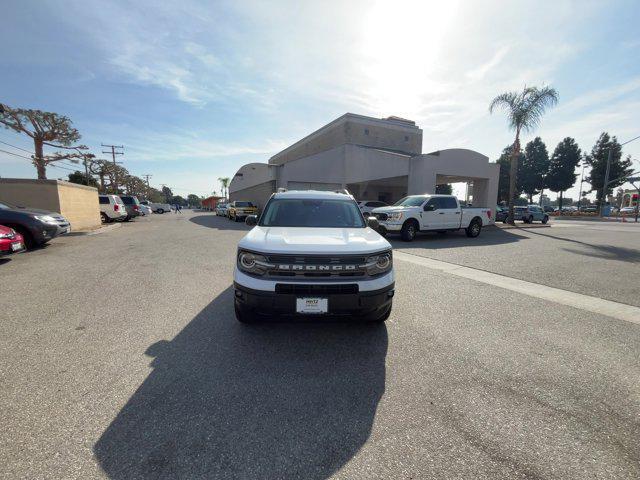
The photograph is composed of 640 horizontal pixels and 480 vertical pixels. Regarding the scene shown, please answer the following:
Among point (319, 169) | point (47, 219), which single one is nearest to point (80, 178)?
point (319, 169)

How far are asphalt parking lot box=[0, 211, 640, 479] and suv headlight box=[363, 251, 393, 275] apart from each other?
0.90m

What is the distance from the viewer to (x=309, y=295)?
3016mm

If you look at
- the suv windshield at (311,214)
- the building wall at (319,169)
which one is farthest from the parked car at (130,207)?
the suv windshield at (311,214)

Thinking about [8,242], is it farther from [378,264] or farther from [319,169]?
[319,169]

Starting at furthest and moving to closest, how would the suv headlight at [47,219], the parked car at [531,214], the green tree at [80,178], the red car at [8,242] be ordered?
the green tree at [80,178]
the parked car at [531,214]
the suv headlight at [47,219]
the red car at [8,242]

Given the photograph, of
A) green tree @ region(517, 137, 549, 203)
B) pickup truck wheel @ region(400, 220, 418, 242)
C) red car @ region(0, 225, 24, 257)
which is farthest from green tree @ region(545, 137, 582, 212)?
red car @ region(0, 225, 24, 257)

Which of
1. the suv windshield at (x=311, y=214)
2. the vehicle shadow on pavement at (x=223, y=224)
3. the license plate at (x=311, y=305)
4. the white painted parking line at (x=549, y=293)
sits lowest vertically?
the white painted parking line at (x=549, y=293)

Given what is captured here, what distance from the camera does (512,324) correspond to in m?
4.05

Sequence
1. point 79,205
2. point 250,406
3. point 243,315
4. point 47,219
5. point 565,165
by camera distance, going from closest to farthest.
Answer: point 250,406
point 243,315
point 47,219
point 79,205
point 565,165

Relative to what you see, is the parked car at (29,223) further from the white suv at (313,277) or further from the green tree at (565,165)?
the green tree at (565,165)

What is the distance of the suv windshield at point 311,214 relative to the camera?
4441 mm

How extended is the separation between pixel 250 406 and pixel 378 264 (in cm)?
190

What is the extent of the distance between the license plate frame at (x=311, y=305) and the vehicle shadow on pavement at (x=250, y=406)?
536 mm

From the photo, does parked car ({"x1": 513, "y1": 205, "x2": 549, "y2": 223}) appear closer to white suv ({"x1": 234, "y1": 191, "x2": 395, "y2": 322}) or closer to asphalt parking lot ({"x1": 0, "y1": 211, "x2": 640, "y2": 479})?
asphalt parking lot ({"x1": 0, "y1": 211, "x2": 640, "y2": 479})
